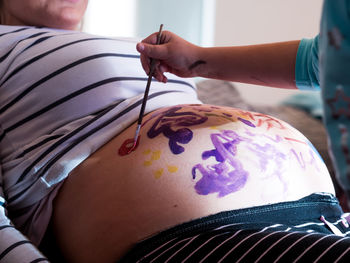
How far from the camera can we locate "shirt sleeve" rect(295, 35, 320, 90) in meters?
0.83

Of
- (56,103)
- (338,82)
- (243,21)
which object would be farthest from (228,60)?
(243,21)

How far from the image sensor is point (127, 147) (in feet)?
2.85

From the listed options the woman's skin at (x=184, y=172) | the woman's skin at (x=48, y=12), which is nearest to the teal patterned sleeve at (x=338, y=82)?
the woman's skin at (x=184, y=172)

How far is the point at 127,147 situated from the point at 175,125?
0.32 ft

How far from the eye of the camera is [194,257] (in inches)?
26.0

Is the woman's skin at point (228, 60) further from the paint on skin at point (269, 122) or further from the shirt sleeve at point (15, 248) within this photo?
the shirt sleeve at point (15, 248)

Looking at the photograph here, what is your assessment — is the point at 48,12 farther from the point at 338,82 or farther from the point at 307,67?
the point at 338,82

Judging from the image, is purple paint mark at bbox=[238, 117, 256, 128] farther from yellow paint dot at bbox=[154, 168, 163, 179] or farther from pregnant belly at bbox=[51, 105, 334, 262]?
yellow paint dot at bbox=[154, 168, 163, 179]

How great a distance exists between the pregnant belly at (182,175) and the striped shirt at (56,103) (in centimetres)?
5

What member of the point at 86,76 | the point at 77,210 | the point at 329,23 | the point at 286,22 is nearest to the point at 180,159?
the point at 77,210

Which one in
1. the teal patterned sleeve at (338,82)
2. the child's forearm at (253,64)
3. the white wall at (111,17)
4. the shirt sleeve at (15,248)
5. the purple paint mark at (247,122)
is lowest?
the shirt sleeve at (15,248)

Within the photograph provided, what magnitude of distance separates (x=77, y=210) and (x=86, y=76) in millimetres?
291

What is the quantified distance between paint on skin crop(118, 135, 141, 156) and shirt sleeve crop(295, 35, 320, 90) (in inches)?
12.4

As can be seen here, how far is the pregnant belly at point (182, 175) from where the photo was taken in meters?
0.75
